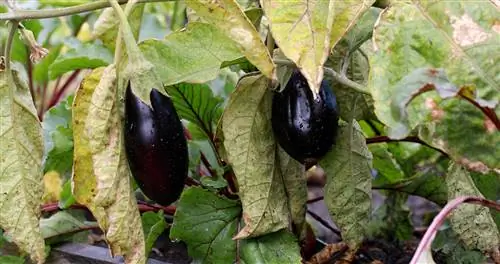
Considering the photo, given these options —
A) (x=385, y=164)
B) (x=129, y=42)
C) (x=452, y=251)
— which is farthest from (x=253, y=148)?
(x=385, y=164)

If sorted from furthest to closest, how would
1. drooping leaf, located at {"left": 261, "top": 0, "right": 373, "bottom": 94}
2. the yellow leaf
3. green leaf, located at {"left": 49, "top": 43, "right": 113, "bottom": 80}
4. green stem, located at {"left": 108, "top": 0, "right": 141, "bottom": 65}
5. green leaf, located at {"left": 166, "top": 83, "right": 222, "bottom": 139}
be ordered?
the yellow leaf < green leaf, located at {"left": 49, "top": 43, "right": 113, "bottom": 80} < green leaf, located at {"left": 166, "top": 83, "right": 222, "bottom": 139} < green stem, located at {"left": 108, "top": 0, "right": 141, "bottom": 65} < drooping leaf, located at {"left": 261, "top": 0, "right": 373, "bottom": 94}

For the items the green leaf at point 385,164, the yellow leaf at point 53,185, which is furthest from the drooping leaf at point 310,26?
the yellow leaf at point 53,185

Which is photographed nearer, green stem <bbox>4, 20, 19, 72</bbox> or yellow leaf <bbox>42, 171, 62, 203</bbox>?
green stem <bbox>4, 20, 19, 72</bbox>

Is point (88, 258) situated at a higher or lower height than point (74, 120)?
lower

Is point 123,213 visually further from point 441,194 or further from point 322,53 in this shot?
point 441,194

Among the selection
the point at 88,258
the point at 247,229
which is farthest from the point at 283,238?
the point at 88,258

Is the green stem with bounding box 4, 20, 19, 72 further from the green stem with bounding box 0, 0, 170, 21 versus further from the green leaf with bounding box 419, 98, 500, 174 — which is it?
the green leaf with bounding box 419, 98, 500, 174

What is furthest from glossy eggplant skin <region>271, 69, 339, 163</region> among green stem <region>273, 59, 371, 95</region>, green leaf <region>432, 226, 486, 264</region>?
green leaf <region>432, 226, 486, 264</region>

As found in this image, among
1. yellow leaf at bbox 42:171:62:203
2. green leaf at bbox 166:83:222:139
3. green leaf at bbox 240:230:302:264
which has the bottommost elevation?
yellow leaf at bbox 42:171:62:203
